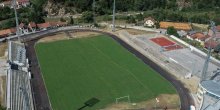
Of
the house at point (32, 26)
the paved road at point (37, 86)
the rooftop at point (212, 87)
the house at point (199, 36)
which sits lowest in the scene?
the paved road at point (37, 86)

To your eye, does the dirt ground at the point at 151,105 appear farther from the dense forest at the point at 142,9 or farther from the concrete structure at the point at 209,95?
the dense forest at the point at 142,9

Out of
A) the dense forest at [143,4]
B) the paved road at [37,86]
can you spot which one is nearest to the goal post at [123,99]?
the paved road at [37,86]

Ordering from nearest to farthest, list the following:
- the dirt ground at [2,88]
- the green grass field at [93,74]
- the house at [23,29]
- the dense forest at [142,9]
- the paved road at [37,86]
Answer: the dirt ground at [2,88] < the paved road at [37,86] < the green grass field at [93,74] < the house at [23,29] < the dense forest at [142,9]

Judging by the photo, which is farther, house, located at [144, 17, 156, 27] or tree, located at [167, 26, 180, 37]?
house, located at [144, 17, 156, 27]

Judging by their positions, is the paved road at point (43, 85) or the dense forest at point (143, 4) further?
the dense forest at point (143, 4)

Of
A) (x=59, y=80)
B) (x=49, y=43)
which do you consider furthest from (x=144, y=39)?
(x=59, y=80)

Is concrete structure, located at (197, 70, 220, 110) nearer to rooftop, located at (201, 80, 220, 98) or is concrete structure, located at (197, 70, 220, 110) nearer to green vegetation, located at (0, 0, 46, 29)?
rooftop, located at (201, 80, 220, 98)

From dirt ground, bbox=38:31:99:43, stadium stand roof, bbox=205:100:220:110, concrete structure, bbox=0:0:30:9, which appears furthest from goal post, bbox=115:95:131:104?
concrete structure, bbox=0:0:30:9
